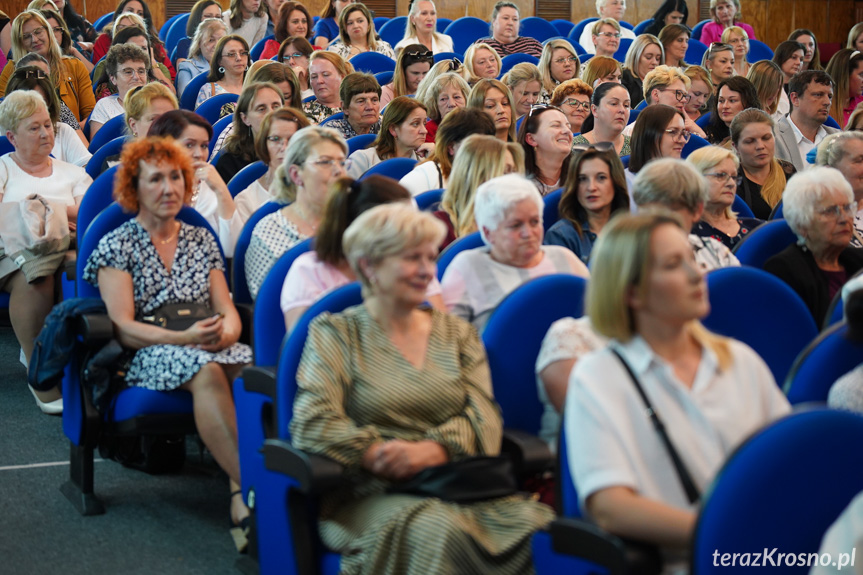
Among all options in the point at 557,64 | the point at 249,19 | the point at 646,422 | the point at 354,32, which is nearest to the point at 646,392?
the point at 646,422

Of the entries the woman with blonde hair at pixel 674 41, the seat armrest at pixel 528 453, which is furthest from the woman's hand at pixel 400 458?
the woman with blonde hair at pixel 674 41

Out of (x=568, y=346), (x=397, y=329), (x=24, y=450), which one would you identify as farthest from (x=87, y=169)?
(x=568, y=346)

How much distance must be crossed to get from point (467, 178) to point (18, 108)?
1.78 meters

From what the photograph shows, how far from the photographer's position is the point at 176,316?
2.86m

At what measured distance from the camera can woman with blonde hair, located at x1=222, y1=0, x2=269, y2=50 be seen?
738 cm

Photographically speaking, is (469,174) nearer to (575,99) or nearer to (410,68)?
(575,99)

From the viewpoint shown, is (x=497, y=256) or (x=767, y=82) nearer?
(x=497, y=256)

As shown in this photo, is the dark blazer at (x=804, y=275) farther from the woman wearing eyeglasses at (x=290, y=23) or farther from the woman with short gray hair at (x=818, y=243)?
the woman wearing eyeglasses at (x=290, y=23)

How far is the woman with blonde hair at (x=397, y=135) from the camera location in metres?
4.22

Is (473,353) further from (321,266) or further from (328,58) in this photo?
(328,58)

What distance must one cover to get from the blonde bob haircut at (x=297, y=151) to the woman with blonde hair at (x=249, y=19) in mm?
4542

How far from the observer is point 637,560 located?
1.47m

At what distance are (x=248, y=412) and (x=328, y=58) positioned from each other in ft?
10.4

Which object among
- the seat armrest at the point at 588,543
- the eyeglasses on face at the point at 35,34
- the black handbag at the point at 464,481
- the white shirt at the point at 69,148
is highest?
the eyeglasses on face at the point at 35,34
